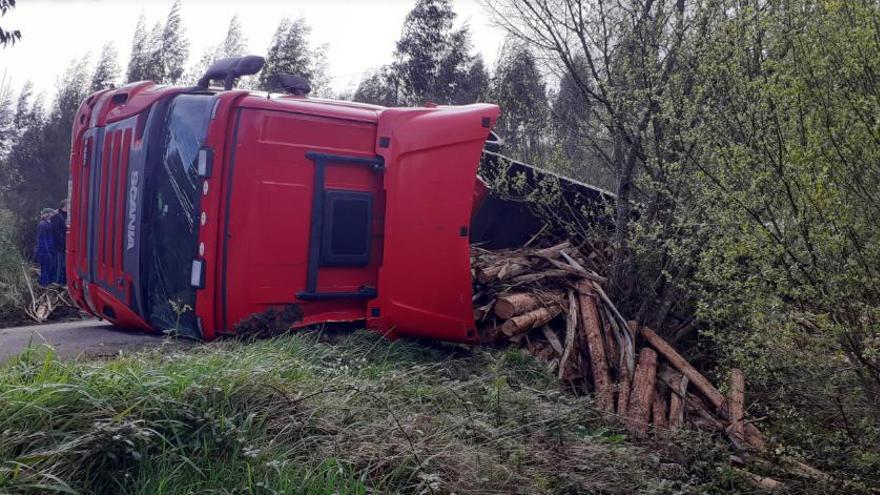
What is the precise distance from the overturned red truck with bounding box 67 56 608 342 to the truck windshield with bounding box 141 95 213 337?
0.04 feet

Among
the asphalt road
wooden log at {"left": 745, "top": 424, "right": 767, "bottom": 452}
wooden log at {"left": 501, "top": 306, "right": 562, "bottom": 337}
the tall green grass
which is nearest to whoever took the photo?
the tall green grass

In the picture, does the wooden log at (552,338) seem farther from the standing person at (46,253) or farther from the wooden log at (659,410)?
the standing person at (46,253)

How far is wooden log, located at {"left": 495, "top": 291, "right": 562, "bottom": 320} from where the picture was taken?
673cm

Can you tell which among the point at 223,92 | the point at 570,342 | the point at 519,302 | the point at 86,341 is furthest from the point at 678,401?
the point at 86,341

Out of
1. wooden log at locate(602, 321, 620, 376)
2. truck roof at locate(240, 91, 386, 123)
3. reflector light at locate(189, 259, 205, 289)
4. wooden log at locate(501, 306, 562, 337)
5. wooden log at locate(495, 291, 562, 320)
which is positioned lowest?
wooden log at locate(602, 321, 620, 376)

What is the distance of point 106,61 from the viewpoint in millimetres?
21250

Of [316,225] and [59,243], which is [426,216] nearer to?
[316,225]

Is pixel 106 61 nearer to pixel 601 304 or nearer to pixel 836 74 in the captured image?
pixel 601 304

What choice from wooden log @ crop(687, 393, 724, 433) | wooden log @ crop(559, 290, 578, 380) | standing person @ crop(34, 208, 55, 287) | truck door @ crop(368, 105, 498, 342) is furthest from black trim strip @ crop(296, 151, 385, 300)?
standing person @ crop(34, 208, 55, 287)

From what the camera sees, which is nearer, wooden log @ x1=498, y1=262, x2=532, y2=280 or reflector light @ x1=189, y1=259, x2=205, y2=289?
reflector light @ x1=189, y1=259, x2=205, y2=289

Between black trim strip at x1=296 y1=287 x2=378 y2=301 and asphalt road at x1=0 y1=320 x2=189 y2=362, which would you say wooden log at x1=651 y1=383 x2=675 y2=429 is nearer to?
black trim strip at x1=296 y1=287 x2=378 y2=301

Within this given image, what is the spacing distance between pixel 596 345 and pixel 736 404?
1077 mm

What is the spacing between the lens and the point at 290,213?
19.9ft

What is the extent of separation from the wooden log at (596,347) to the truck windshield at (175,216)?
2.84 metres
